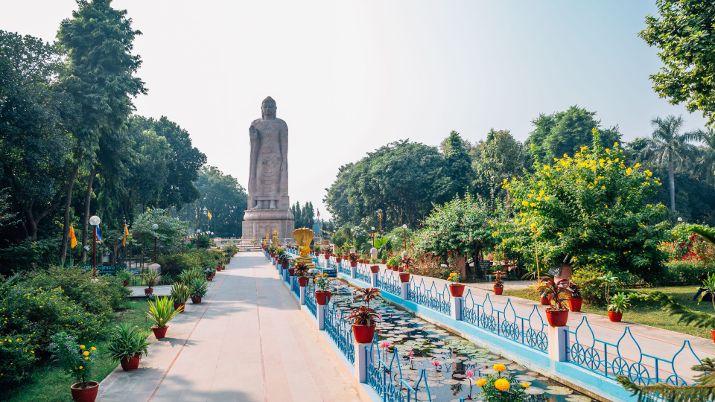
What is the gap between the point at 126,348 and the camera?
792 cm

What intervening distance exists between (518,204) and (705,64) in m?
6.93

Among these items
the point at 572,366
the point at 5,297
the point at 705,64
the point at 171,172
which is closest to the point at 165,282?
the point at 5,297

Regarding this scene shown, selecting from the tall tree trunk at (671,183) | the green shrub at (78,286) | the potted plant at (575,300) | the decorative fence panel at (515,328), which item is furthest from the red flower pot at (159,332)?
the tall tree trunk at (671,183)

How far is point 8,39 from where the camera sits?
17.0m

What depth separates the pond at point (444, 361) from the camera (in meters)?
6.88

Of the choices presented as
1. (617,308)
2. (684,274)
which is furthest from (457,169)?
(617,308)

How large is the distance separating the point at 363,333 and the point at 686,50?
1392 cm

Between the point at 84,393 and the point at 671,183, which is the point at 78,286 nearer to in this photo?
the point at 84,393

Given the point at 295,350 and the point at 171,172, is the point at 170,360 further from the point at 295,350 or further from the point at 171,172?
the point at 171,172

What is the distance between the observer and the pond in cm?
688

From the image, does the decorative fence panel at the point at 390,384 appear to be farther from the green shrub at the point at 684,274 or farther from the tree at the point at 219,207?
the tree at the point at 219,207

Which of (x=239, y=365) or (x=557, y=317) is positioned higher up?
(x=557, y=317)

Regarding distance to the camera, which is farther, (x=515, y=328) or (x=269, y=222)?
(x=269, y=222)

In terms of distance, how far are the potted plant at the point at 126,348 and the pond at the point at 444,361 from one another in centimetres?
Result: 449
